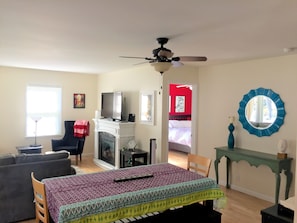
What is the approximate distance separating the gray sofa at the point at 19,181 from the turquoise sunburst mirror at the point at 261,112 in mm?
3194

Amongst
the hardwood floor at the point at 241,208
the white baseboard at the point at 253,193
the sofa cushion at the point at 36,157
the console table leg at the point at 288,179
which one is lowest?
the hardwood floor at the point at 241,208

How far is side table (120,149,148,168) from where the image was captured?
530 cm

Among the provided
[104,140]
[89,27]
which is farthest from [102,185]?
[104,140]

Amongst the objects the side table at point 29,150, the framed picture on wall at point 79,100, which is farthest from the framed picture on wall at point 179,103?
the side table at point 29,150

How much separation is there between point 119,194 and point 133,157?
2.86 metres

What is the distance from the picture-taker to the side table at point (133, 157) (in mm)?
5297

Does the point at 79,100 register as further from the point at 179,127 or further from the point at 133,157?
the point at 179,127

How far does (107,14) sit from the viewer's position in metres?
2.31

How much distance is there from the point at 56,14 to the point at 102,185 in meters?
1.66

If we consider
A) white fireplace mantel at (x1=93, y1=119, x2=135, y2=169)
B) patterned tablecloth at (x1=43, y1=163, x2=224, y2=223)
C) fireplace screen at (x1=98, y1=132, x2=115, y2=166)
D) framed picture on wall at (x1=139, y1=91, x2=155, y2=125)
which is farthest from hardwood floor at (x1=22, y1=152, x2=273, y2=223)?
fireplace screen at (x1=98, y1=132, x2=115, y2=166)

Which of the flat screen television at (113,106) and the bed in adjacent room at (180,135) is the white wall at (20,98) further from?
the bed in adjacent room at (180,135)

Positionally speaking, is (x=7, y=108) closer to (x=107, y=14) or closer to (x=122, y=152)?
(x=122, y=152)

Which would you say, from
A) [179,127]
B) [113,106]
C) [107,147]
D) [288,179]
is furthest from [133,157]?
[179,127]

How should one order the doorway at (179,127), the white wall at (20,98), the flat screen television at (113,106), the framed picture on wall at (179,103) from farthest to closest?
1. the framed picture on wall at (179,103)
2. the doorway at (179,127)
3. the white wall at (20,98)
4. the flat screen television at (113,106)
